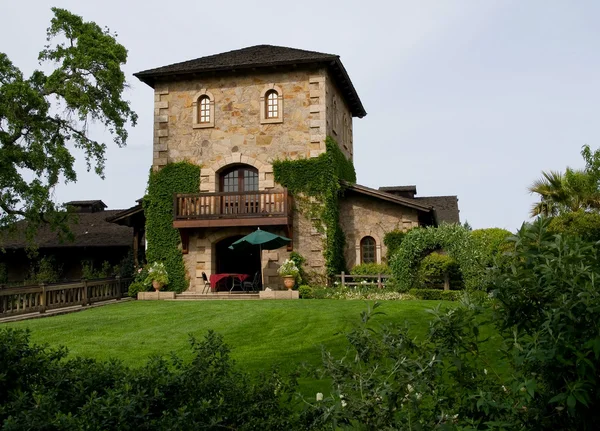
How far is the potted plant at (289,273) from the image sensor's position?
21953mm

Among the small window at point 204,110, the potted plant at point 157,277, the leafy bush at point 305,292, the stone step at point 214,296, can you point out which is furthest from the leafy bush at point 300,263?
the small window at point 204,110

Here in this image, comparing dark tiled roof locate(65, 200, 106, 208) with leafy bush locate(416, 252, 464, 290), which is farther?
dark tiled roof locate(65, 200, 106, 208)

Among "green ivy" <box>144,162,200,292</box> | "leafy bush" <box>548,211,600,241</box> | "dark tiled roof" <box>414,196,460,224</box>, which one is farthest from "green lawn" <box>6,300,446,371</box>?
"dark tiled roof" <box>414,196,460,224</box>

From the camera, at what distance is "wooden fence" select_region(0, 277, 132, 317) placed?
17359mm

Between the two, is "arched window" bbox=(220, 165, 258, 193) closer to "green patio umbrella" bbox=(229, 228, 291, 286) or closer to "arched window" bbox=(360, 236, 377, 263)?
"green patio umbrella" bbox=(229, 228, 291, 286)

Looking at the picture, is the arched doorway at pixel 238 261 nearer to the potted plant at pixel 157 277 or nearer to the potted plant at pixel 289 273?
the potted plant at pixel 157 277

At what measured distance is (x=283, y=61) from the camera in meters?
23.6

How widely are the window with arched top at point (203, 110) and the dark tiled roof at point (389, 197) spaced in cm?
588

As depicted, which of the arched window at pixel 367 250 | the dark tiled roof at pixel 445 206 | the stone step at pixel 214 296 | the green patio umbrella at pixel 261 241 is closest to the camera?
the green patio umbrella at pixel 261 241

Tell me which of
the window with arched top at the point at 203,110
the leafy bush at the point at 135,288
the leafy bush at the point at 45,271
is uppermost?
the window with arched top at the point at 203,110

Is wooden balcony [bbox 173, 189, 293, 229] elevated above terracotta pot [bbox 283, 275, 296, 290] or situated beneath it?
elevated above

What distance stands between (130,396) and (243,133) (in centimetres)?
2040

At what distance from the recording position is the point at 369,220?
24.2 metres

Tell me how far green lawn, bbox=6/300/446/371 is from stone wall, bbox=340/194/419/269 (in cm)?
590
